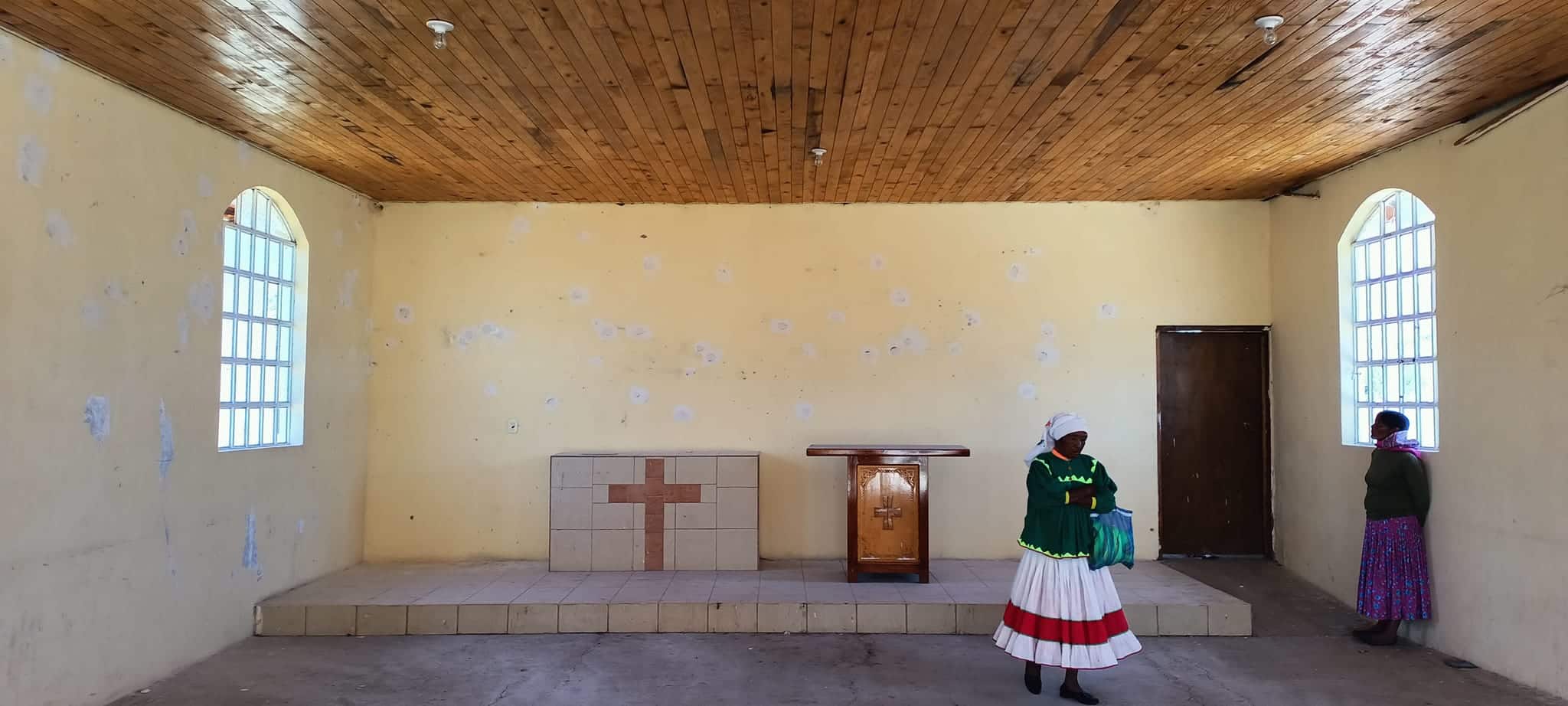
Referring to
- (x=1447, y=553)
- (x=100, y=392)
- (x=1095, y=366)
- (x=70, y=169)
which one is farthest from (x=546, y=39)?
(x=1447, y=553)

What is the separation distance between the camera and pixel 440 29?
354 cm

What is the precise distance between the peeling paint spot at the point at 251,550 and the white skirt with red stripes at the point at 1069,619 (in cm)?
419

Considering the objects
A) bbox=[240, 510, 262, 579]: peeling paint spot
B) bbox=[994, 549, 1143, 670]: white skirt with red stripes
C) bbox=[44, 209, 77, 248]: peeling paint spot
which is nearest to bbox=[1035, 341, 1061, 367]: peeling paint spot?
bbox=[994, 549, 1143, 670]: white skirt with red stripes

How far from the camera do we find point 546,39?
12.1ft

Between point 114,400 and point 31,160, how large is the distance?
3.62ft

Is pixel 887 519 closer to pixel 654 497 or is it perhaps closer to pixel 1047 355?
pixel 654 497

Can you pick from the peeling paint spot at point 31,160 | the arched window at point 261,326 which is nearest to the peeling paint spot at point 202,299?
the arched window at point 261,326

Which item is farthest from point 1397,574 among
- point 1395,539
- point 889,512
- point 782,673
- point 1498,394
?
point 782,673

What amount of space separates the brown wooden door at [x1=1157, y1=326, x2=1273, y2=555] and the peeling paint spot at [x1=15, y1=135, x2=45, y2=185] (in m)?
6.52

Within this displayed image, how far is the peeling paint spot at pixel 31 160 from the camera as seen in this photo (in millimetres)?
3785

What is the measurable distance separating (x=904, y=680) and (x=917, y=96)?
277cm

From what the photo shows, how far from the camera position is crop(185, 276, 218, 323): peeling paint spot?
15.9 ft

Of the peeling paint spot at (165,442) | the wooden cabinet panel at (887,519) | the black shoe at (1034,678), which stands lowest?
the black shoe at (1034,678)

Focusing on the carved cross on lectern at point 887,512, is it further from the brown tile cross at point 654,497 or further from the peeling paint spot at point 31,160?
the peeling paint spot at point 31,160
